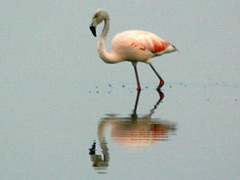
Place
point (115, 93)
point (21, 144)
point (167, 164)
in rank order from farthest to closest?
point (115, 93) → point (21, 144) → point (167, 164)

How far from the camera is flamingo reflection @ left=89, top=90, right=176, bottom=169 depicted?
10.7 meters

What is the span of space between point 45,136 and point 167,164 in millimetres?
2524

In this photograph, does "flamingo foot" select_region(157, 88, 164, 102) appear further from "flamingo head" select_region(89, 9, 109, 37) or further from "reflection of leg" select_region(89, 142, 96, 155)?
"reflection of leg" select_region(89, 142, 96, 155)

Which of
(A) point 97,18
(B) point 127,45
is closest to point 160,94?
(B) point 127,45

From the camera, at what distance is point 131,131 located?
487 inches

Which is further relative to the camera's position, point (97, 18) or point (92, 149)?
point (97, 18)

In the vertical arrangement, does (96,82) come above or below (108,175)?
above

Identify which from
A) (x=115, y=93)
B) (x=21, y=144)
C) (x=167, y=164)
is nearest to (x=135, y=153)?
(x=167, y=164)

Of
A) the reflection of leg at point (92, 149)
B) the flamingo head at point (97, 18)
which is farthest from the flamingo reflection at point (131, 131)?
the flamingo head at point (97, 18)

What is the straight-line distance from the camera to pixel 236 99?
652 inches

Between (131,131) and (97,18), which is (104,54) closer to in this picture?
(97,18)

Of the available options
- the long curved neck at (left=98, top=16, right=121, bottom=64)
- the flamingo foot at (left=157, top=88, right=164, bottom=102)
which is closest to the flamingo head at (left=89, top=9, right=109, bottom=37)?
the long curved neck at (left=98, top=16, right=121, bottom=64)

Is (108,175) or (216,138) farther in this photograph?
(216,138)

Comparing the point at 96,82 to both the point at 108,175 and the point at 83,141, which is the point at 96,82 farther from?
the point at 108,175
